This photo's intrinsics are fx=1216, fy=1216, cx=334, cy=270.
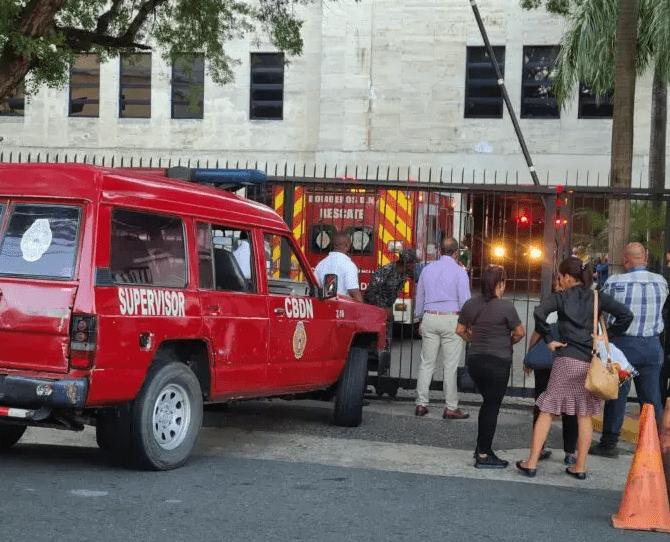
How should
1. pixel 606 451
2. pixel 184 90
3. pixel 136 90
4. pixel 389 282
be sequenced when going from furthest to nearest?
pixel 136 90
pixel 184 90
pixel 389 282
pixel 606 451

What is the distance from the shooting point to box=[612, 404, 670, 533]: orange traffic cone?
22.8 ft

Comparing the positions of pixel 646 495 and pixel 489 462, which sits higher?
pixel 646 495

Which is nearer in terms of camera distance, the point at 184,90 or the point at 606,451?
the point at 606,451

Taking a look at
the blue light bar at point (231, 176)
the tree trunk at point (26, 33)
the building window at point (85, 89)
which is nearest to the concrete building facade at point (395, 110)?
the building window at point (85, 89)

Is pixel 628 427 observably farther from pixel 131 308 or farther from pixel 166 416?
pixel 131 308

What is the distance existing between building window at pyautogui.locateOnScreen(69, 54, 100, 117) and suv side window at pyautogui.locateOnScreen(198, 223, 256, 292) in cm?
2771

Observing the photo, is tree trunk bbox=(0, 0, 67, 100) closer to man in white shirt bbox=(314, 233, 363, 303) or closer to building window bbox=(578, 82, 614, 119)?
man in white shirt bbox=(314, 233, 363, 303)

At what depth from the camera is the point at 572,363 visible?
28.3ft

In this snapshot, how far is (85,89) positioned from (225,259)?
93.3ft

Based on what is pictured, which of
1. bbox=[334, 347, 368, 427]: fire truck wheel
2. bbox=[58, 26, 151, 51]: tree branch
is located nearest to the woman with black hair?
bbox=[334, 347, 368, 427]: fire truck wheel

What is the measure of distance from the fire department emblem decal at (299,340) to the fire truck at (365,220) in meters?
2.62

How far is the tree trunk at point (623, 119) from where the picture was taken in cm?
1294

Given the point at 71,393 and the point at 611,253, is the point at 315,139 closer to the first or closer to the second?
the point at 611,253

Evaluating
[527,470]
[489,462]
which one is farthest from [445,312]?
[527,470]
